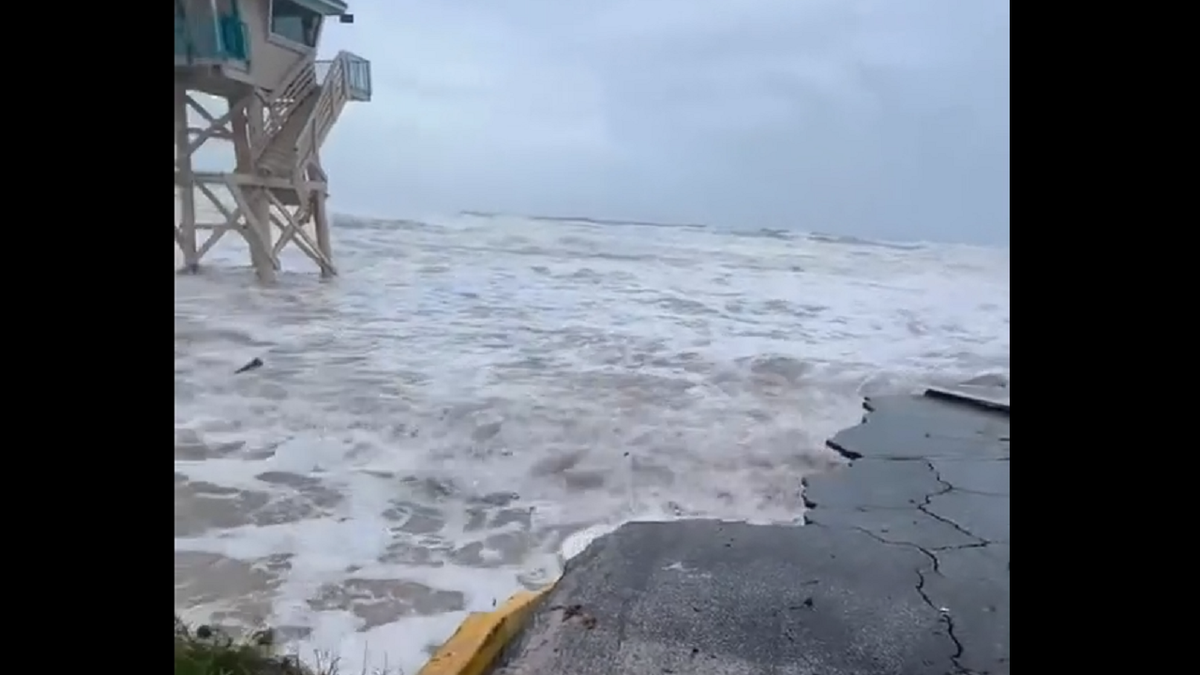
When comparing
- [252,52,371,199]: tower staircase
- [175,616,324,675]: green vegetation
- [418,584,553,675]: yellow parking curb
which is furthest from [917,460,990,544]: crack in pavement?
[252,52,371,199]: tower staircase

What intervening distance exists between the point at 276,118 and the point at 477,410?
15.7 ft

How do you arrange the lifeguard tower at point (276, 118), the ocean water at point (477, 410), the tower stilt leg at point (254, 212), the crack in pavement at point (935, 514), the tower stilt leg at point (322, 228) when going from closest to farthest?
the crack in pavement at point (935, 514) → the ocean water at point (477, 410) → the lifeguard tower at point (276, 118) → the tower stilt leg at point (254, 212) → the tower stilt leg at point (322, 228)

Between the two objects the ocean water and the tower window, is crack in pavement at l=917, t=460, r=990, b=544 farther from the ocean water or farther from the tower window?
the tower window

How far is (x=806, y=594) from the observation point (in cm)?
237

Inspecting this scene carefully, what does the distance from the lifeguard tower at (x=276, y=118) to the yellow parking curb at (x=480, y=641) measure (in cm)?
607

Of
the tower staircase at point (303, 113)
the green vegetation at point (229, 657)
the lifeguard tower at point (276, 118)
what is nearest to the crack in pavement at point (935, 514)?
the green vegetation at point (229, 657)

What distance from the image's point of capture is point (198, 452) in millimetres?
4418

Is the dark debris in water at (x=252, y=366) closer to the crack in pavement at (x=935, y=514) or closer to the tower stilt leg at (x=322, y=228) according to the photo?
the tower stilt leg at (x=322, y=228)

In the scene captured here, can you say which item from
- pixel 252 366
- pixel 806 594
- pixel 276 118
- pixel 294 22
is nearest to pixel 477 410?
pixel 252 366

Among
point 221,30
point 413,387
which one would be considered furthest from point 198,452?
point 221,30

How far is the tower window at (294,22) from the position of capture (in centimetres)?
886
